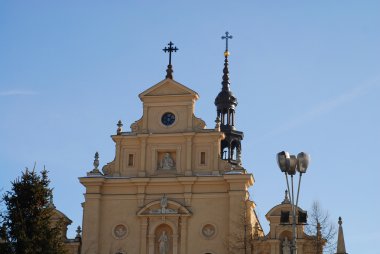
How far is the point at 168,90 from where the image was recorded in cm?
4788

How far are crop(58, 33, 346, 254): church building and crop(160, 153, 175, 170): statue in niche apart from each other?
0.19 feet

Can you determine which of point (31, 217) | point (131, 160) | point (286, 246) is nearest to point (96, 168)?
point (131, 160)

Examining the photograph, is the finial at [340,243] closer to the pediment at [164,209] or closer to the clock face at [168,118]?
the pediment at [164,209]

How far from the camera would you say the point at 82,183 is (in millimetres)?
47188

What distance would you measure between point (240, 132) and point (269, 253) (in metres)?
9.84

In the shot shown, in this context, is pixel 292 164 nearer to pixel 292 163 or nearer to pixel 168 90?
pixel 292 163

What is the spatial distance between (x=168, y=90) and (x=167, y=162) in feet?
13.6

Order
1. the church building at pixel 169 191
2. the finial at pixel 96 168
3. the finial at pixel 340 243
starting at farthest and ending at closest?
the finial at pixel 96 168 < the church building at pixel 169 191 < the finial at pixel 340 243

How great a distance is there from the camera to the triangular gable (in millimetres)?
47531

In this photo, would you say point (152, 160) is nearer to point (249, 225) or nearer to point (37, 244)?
point (249, 225)

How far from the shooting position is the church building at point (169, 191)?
4547 centimetres

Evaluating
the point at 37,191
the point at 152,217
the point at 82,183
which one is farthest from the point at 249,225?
the point at 37,191

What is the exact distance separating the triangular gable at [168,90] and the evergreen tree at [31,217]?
1655 centimetres

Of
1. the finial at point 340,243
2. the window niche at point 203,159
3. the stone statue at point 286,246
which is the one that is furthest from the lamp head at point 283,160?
the window niche at point 203,159
